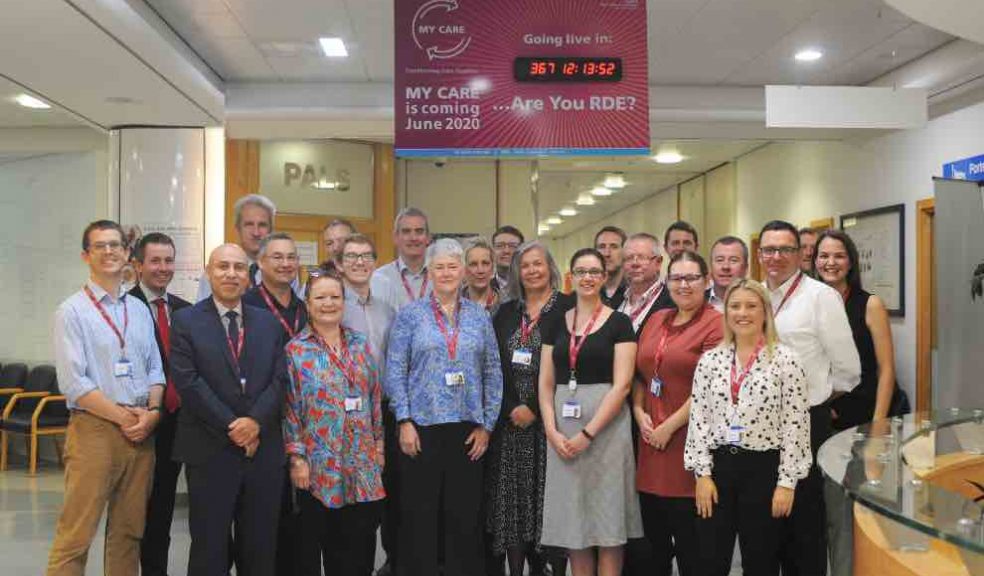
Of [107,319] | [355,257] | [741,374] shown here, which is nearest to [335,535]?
[355,257]

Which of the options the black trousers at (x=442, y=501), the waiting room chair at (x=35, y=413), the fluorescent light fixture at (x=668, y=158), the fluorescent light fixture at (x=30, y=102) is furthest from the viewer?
the fluorescent light fixture at (x=668, y=158)

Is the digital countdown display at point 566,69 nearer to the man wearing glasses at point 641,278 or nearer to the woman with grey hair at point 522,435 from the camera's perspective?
the man wearing glasses at point 641,278

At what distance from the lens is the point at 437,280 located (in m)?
3.92

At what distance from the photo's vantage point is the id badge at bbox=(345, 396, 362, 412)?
361 centimetres

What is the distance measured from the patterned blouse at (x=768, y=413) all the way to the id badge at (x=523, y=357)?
0.90 m

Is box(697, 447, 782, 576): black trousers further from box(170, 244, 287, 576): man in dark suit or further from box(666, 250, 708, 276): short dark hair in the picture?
box(170, 244, 287, 576): man in dark suit

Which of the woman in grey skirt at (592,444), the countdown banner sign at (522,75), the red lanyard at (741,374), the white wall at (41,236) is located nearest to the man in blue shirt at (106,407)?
the countdown banner sign at (522,75)

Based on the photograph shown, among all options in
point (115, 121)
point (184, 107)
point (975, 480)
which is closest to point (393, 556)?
point (975, 480)

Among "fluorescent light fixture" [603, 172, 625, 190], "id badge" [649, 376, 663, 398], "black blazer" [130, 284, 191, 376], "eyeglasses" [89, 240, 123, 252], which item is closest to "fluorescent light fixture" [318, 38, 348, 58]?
"black blazer" [130, 284, 191, 376]

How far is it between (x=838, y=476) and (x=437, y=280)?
2.09 m

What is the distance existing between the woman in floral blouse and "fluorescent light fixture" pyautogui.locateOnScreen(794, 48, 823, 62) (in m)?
4.17

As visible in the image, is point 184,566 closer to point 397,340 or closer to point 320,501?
point 320,501

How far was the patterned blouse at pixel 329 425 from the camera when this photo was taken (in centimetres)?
360

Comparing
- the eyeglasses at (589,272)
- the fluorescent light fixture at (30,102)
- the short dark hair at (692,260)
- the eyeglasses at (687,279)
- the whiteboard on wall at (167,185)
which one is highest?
the fluorescent light fixture at (30,102)
